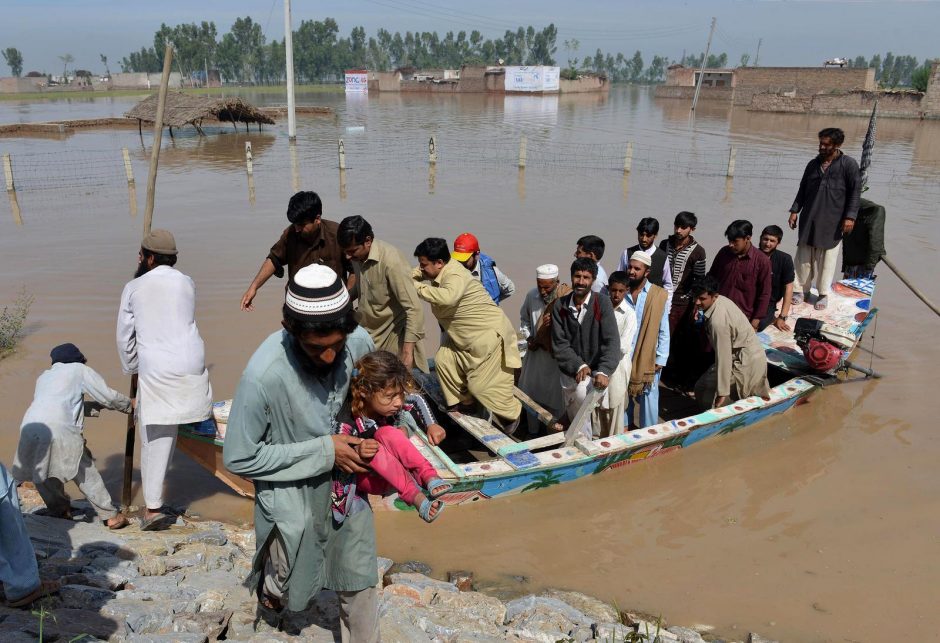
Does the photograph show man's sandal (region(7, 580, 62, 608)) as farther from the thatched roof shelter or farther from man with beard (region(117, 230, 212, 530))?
the thatched roof shelter

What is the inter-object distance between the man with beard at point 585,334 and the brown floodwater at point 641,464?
941 mm

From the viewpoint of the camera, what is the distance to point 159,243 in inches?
139

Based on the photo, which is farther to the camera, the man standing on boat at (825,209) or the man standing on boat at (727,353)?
the man standing on boat at (825,209)

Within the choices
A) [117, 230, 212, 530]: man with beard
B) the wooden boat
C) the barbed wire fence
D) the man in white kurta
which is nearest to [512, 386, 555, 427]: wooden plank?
the wooden boat

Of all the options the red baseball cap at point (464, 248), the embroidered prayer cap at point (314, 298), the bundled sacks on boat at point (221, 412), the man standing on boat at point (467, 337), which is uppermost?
the embroidered prayer cap at point (314, 298)

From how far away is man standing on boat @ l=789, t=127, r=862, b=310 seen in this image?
21.3 feet

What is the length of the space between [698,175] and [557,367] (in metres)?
16.4

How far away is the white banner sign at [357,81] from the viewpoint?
7073 cm

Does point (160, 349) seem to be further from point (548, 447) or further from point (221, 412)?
point (548, 447)

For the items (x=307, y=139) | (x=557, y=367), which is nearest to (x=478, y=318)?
(x=557, y=367)

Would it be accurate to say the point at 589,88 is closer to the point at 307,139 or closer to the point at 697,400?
the point at 307,139

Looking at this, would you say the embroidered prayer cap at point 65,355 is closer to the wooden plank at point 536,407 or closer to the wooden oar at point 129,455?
the wooden oar at point 129,455

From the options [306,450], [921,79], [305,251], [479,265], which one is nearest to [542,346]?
[479,265]

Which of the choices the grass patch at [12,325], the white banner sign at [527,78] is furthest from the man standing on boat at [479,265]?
the white banner sign at [527,78]
